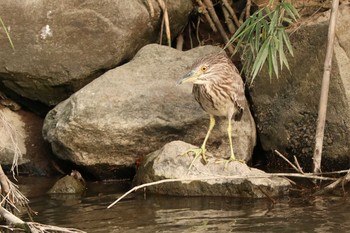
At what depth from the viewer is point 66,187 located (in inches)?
318

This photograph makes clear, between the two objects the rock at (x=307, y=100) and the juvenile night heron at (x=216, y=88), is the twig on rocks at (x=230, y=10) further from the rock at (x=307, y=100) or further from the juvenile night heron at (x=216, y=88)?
the juvenile night heron at (x=216, y=88)

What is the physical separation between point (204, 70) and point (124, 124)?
1.02 metres

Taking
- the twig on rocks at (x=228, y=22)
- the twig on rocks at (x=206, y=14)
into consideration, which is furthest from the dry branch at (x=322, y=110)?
the twig on rocks at (x=206, y=14)

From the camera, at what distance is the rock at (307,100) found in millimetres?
8148

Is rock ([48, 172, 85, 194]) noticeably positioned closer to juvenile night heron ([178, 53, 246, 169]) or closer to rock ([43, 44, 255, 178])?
rock ([43, 44, 255, 178])

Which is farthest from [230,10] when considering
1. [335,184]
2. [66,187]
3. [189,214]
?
[189,214]

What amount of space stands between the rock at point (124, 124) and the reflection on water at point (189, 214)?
21.0 inches

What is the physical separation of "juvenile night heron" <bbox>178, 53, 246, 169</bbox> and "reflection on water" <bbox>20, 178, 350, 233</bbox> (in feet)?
2.08

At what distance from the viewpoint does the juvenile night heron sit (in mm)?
7808

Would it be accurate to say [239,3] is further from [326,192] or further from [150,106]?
[326,192]

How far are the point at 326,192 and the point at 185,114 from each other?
1.70m

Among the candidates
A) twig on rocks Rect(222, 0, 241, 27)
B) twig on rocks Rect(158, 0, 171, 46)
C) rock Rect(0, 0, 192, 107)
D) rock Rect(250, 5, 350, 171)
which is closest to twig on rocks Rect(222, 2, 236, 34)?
twig on rocks Rect(222, 0, 241, 27)

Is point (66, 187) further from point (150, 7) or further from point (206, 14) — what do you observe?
point (206, 14)

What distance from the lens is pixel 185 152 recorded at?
307 inches
